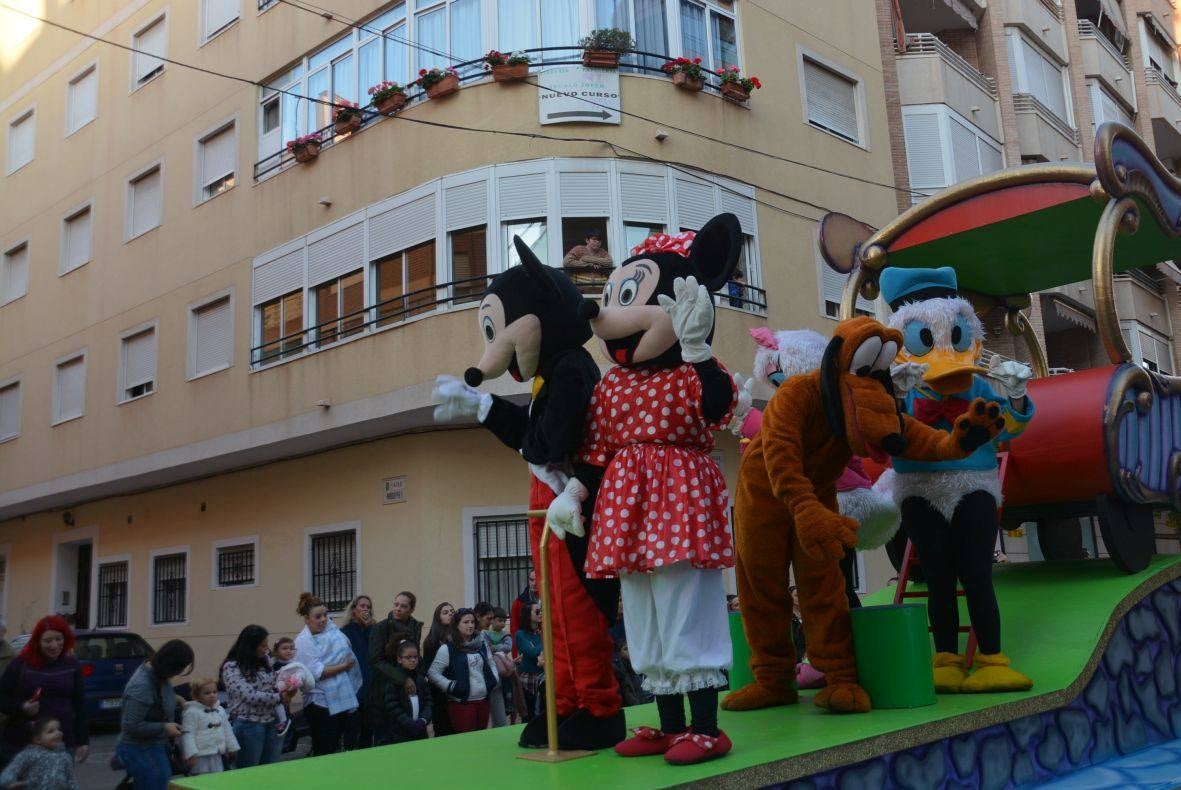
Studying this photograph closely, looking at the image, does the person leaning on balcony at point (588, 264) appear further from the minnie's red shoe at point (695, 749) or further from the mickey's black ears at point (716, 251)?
the minnie's red shoe at point (695, 749)

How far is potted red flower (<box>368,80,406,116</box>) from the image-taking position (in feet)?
44.3

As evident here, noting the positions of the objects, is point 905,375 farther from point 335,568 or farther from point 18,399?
point 18,399

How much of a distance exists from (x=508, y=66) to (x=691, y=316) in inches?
392

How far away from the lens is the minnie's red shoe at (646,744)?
372cm

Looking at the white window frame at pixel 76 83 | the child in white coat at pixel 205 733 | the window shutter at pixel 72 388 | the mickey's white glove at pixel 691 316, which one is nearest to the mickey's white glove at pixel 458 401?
the mickey's white glove at pixel 691 316

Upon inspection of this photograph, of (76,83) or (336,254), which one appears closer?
(336,254)

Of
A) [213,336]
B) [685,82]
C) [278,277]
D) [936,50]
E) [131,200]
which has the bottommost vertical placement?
[213,336]

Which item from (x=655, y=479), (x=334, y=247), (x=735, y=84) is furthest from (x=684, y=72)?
(x=655, y=479)

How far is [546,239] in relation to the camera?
12.6 m

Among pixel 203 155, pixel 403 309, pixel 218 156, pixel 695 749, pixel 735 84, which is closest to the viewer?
pixel 695 749

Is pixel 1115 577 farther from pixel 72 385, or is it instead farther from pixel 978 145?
pixel 72 385

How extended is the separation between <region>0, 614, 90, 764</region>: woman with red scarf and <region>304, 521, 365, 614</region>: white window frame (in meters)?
6.93

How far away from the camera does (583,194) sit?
1272 cm

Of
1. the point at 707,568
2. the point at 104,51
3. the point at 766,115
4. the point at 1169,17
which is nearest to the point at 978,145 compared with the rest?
the point at 766,115
